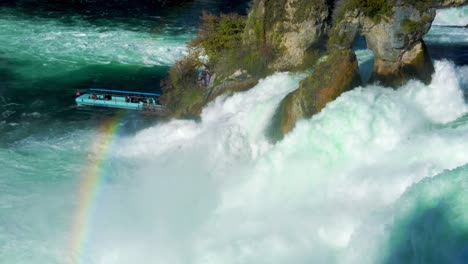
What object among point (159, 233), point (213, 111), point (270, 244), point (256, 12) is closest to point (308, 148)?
point (270, 244)

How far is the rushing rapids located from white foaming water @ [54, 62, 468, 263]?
4 cm

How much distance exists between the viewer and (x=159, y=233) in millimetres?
16969

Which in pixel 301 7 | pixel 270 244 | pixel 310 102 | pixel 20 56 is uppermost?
pixel 301 7

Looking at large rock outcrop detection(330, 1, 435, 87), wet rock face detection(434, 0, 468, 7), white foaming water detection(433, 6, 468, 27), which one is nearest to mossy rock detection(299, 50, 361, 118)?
large rock outcrop detection(330, 1, 435, 87)

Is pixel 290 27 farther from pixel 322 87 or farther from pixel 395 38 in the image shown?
pixel 322 87

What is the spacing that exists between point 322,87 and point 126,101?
11630 mm

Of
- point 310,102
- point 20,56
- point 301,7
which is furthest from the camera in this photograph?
point 20,56

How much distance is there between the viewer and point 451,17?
37656 millimetres

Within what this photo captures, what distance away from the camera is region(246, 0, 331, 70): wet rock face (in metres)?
22.3

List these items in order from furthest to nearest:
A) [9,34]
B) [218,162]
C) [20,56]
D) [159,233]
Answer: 1. [9,34]
2. [20,56]
3. [218,162]
4. [159,233]

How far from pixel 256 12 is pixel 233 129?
245 inches

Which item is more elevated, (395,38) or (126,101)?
(395,38)

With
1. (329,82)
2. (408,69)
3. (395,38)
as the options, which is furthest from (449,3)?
(329,82)

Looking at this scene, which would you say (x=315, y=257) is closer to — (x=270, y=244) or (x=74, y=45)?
(x=270, y=244)
